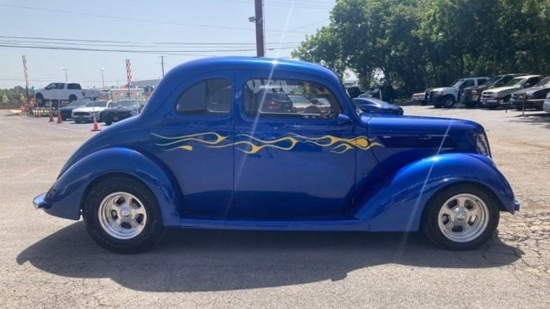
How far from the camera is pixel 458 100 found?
98.2 feet

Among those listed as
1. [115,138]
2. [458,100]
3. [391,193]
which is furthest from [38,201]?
[458,100]

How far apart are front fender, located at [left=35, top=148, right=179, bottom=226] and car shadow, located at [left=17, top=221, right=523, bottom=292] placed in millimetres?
445

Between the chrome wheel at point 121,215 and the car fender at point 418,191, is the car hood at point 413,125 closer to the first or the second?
the car fender at point 418,191

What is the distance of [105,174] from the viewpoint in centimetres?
458

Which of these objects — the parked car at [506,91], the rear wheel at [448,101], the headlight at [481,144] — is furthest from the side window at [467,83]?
the headlight at [481,144]

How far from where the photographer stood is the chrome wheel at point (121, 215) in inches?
183

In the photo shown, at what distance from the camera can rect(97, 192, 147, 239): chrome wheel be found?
4637 mm

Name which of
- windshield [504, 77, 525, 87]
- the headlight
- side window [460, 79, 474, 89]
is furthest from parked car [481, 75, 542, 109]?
the headlight

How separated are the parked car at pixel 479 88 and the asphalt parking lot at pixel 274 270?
23.5 meters

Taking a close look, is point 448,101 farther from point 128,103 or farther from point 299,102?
point 299,102

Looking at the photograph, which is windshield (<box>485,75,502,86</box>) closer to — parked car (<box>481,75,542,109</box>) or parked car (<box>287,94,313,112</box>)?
parked car (<box>481,75,542,109</box>)

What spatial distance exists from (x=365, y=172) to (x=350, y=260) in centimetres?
93

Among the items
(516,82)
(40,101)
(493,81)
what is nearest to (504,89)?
(516,82)

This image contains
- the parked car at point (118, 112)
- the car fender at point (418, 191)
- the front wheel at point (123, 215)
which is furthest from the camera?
the parked car at point (118, 112)
